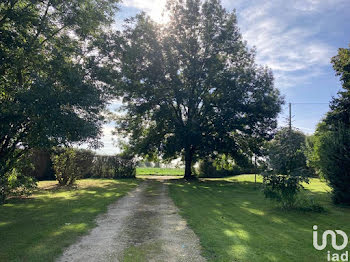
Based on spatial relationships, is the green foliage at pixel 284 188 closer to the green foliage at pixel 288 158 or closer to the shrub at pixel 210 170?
the green foliage at pixel 288 158

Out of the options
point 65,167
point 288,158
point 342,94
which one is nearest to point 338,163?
point 288,158

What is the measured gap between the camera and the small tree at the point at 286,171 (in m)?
10.2

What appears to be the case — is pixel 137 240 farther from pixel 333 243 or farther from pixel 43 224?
pixel 333 243

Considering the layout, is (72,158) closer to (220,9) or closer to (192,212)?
(192,212)

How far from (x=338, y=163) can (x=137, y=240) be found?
10033mm

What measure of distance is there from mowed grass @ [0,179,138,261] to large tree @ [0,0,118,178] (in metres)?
2.46

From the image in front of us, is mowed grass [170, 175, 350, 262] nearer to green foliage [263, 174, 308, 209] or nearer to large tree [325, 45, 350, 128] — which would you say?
→ green foliage [263, 174, 308, 209]

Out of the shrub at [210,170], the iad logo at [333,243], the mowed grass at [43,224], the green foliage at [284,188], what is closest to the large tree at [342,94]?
the green foliage at [284,188]

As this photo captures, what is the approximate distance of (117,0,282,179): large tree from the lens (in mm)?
22875

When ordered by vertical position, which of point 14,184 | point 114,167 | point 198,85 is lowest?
point 14,184

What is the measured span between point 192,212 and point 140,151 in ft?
55.3

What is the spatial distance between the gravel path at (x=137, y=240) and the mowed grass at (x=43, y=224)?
1.36ft

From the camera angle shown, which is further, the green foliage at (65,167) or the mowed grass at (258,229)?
the green foliage at (65,167)

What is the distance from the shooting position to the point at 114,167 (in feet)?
84.6
